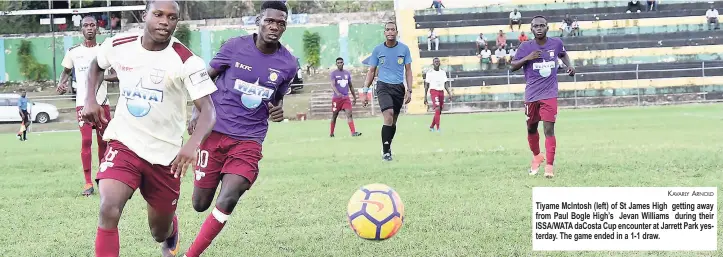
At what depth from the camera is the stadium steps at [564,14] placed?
4072 centimetres

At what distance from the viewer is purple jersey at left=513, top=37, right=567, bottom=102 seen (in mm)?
11102

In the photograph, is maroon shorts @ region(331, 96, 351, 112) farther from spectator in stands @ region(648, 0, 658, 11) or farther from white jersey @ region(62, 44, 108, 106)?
spectator in stands @ region(648, 0, 658, 11)

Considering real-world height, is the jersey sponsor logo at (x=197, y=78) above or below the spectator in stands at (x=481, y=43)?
below

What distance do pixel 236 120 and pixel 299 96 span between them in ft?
102

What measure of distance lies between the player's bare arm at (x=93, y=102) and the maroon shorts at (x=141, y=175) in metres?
0.23

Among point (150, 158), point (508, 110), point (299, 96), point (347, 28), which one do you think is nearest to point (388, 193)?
point (150, 158)

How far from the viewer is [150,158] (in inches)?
220

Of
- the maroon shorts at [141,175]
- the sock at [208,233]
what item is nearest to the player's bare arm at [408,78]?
the sock at [208,233]

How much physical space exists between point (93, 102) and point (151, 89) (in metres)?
0.40

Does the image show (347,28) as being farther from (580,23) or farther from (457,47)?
(580,23)

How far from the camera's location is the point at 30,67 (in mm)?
47156

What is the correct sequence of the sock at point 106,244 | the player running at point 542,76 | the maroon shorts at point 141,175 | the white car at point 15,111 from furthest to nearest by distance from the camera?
the white car at point 15,111 < the player running at point 542,76 < the maroon shorts at point 141,175 < the sock at point 106,244

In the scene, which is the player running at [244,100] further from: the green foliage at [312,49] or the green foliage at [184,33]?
the green foliage at [184,33]

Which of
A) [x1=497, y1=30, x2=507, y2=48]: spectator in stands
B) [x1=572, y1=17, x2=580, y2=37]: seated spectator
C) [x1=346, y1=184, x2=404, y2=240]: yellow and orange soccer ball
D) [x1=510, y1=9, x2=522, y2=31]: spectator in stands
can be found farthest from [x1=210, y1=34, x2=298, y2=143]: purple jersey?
[x1=510, y1=9, x2=522, y2=31]: spectator in stands
